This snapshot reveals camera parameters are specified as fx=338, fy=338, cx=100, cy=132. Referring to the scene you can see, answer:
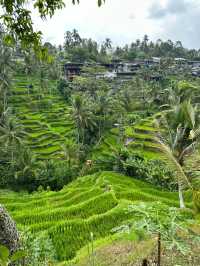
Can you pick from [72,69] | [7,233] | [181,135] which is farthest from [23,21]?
[72,69]

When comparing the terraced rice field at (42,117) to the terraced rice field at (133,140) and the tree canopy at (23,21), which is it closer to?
the terraced rice field at (133,140)

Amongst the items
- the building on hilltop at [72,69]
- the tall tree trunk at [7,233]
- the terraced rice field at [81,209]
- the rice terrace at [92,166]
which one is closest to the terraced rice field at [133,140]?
the rice terrace at [92,166]

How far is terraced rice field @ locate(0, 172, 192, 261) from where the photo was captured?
40.9 ft

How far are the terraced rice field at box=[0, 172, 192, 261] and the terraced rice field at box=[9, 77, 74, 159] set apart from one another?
471 inches

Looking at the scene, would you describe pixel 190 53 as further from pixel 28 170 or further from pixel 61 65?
pixel 28 170

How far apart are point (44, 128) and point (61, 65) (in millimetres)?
24231

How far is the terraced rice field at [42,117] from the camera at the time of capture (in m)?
33.3

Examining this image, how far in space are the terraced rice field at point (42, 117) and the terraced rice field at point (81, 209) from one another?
1196 centimetres

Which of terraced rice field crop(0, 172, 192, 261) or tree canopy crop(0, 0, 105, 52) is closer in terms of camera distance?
tree canopy crop(0, 0, 105, 52)

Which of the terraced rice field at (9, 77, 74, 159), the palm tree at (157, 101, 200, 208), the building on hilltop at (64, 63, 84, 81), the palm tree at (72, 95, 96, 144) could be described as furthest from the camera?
the building on hilltop at (64, 63, 84, 81)

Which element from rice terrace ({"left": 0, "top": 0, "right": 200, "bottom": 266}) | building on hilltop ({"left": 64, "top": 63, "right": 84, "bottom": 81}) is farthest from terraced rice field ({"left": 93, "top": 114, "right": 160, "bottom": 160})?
building on hilltop ({"left": 64, "top": 63, "right": 84, "bottom": 81})

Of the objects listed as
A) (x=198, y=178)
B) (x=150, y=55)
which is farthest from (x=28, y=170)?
(x=150, y=55)

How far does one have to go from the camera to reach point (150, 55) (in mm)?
80625

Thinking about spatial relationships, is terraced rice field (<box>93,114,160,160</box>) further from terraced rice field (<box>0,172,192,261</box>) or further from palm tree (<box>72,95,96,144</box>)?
terraced rice field (<box>0,172,192,261</box>)
